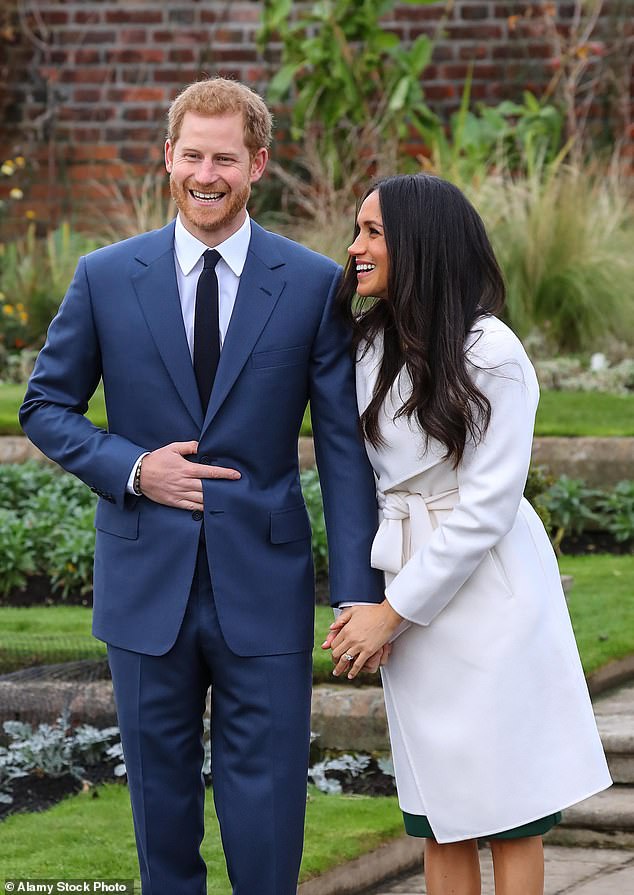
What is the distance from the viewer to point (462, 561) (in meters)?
2.67

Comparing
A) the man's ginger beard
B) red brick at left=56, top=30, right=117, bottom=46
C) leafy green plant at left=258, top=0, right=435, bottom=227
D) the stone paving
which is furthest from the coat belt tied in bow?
red brick at left=56, top=30, right=117, bottom=46

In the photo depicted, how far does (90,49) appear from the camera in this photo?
1025cm

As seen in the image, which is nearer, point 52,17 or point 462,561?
point 462,561

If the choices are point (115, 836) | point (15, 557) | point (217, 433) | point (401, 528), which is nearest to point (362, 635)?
point (401, 528)

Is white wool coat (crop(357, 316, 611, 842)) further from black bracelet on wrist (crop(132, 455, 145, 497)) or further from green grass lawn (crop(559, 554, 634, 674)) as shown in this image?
green grass lawn (crop(559, 554, 634, 674))

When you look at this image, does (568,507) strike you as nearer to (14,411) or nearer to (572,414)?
(572,414)

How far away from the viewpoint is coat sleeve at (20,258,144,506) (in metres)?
2.78

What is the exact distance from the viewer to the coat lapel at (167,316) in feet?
9.09

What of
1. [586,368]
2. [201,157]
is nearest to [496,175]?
[586,368]

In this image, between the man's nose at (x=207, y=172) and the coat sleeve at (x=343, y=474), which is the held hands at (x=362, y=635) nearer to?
the coat sleeve at (x=343, y=474)

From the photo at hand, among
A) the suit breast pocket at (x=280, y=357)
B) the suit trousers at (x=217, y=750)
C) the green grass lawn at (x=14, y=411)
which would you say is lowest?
the green grass lawn at (x=14, y=411)

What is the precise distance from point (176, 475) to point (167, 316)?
1.06 feet

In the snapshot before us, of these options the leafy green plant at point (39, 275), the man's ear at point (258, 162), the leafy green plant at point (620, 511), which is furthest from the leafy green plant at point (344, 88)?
the man's ear at point (258, 162)

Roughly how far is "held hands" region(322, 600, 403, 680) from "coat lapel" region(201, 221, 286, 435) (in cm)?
48
